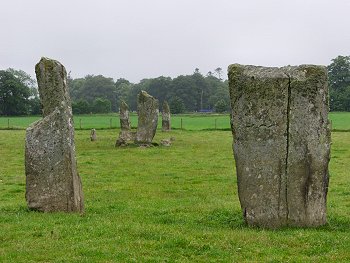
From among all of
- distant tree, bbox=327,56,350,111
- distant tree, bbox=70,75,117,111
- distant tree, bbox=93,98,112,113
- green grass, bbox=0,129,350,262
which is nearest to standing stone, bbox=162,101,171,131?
green grass, bbox=0,129,350,262

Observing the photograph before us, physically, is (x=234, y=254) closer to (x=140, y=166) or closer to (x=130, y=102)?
(x=140, y=166)

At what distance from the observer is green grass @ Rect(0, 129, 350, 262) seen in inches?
395

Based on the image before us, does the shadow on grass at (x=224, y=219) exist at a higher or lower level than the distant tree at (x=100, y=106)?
lower

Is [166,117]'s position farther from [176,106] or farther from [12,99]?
[176,106]

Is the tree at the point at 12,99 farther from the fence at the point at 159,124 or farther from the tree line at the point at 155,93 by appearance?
the fence at the point at 159,124

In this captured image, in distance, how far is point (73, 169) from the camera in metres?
14.1

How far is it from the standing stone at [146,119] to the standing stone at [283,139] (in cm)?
2541

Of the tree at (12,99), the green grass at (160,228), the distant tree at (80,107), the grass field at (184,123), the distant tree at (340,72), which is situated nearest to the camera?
the green grass at (160,228)

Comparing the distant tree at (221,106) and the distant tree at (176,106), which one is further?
the distant tree at (176,106)

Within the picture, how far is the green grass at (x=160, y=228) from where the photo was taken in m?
10.0

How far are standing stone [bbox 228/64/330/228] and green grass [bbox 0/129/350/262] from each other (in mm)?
562

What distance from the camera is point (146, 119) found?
37.6 m

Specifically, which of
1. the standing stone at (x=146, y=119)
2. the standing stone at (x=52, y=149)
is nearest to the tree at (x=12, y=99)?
the standing stone at (x=146, y=119)

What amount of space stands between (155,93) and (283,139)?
140734 mm
